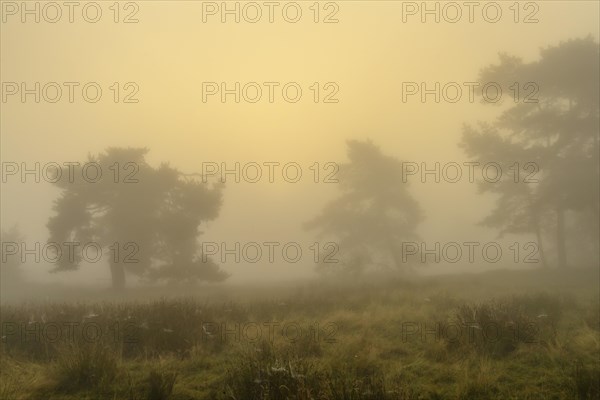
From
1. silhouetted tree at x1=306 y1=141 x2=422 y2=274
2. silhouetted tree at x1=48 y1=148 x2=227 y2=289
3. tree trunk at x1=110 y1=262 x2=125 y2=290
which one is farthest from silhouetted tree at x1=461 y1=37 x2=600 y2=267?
tree trunk at x1=110 y1=262 x2=125 y2=290

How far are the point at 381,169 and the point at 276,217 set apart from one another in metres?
89.4

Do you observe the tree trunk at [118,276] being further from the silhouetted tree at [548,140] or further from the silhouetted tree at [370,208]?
the silhouetted tree at [548,140]

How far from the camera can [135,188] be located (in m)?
28.2

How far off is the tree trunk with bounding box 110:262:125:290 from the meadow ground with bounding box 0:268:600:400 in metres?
16.7

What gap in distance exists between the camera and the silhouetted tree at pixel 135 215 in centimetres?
2670

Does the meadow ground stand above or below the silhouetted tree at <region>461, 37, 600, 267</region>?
below

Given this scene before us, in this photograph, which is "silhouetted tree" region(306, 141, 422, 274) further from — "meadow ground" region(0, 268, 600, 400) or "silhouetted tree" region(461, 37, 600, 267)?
"meadow ground" region(0, 268, 600, 400)

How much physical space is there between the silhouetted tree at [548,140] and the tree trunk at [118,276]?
24.4 meters

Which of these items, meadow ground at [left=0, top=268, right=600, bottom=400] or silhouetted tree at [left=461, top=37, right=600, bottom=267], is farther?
silhouetted tree at [left=461, top=37, right=600, bottom=267]

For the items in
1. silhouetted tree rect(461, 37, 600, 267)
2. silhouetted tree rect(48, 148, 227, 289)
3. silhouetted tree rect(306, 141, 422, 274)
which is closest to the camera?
silhouetted tree rect(461, 37, 600, 267)

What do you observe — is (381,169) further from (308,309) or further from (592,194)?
(308,309)

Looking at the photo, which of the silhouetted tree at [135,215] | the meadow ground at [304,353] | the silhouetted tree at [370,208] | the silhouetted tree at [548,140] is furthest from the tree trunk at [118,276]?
the silhouetted tree at [548,140]

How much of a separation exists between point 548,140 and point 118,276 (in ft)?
94.5

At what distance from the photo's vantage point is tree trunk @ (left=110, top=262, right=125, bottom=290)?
2736 cm
